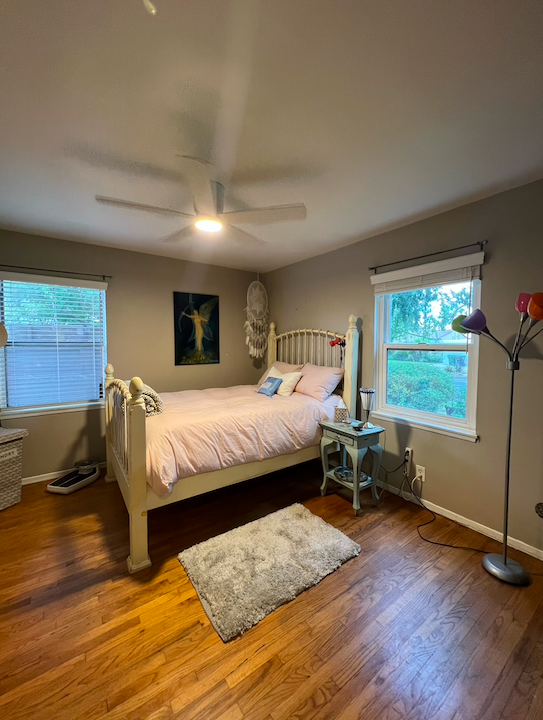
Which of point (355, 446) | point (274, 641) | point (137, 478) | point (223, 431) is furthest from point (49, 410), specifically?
point (355, 446)

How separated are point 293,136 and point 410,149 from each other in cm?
65

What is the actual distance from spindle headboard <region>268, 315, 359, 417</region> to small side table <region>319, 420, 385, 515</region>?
50 cm

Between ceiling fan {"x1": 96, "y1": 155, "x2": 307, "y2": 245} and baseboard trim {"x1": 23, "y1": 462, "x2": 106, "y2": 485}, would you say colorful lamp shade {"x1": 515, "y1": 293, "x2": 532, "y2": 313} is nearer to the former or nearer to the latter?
ceiling fan {"x1": 96, "y1": 155, "x2": 307, "y2": 245}

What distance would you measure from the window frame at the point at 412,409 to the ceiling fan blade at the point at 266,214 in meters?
1.28

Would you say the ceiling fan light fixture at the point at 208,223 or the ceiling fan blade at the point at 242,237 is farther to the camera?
the ceiling fan blade at the point at 242,237

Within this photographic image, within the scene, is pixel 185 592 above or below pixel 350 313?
below

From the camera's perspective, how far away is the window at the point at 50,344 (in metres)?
2.87

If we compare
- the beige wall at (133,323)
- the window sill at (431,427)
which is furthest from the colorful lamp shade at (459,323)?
the beige wall at (133,323)

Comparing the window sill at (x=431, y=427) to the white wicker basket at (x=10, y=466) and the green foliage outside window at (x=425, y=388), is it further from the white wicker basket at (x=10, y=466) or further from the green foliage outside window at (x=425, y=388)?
the white wicker basket at (x=10, y=466)

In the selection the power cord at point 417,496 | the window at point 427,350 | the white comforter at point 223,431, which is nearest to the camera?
the white comforter at point 223,431

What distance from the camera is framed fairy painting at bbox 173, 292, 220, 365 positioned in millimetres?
3756

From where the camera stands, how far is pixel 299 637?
1427mm

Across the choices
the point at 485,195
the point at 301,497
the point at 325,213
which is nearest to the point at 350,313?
the point at 325,213

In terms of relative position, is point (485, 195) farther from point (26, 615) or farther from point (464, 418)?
point (26, 615)
